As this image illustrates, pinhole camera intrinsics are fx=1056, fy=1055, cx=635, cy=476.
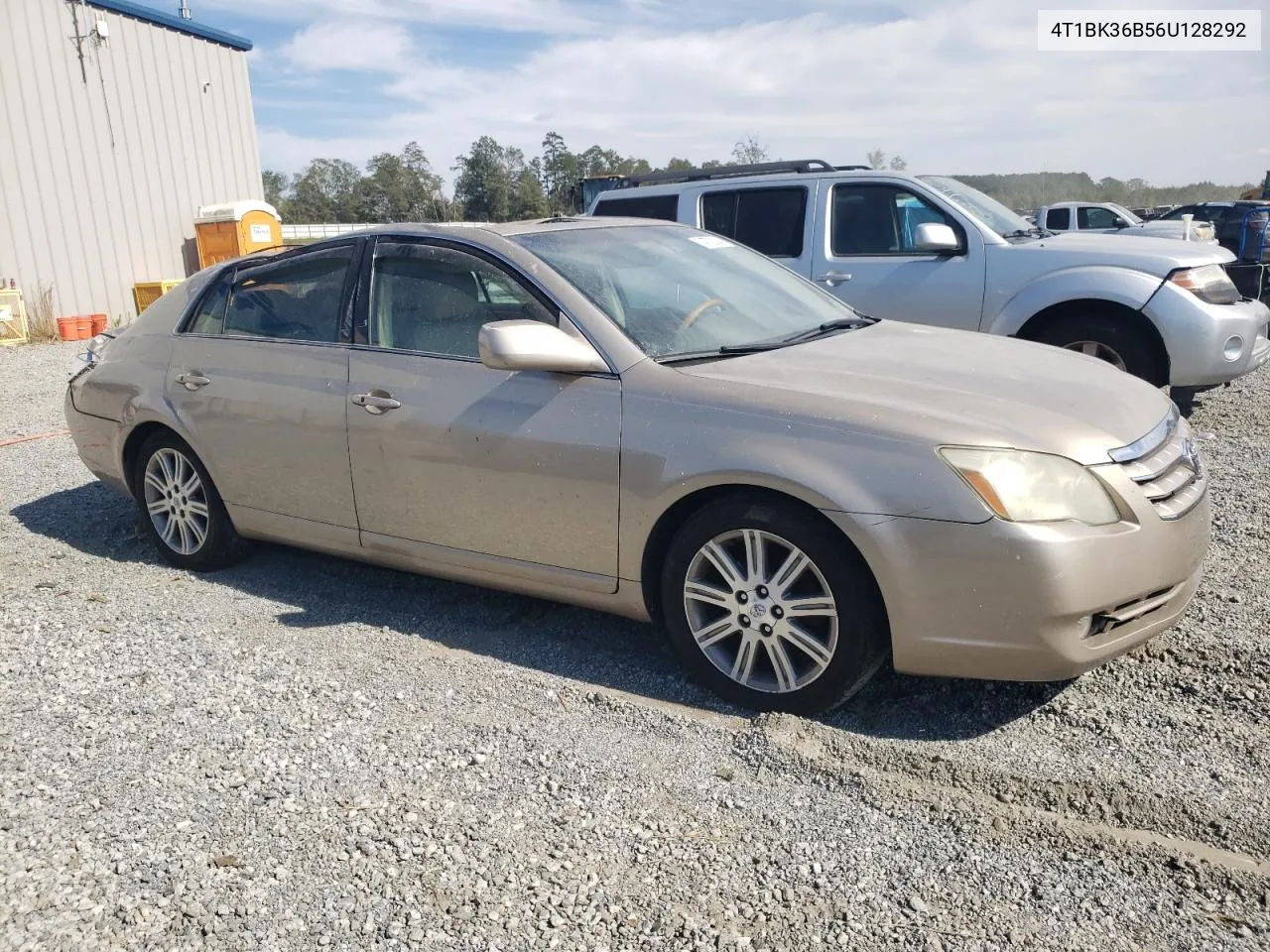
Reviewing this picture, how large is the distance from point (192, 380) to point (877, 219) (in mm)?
5053

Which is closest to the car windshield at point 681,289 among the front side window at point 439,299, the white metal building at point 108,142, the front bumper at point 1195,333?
the front side window at point 439,299

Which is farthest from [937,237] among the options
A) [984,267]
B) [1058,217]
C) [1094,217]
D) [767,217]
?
[1094,217]

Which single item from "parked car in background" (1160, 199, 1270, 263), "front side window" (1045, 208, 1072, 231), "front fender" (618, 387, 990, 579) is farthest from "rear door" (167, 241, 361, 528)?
"front side window" (1045, 208, 1072, 231)

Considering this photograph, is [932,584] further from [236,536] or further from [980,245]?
[980,245]

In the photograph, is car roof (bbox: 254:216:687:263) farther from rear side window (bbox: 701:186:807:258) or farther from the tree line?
the tree line

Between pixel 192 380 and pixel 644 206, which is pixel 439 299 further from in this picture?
pixel 644 206

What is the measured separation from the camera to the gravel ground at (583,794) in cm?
248

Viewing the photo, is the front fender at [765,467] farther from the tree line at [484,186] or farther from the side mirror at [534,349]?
the tree line at [484,186]

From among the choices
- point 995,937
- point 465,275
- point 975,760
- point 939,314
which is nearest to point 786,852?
point 995,937

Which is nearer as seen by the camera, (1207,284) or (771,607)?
(771,607)

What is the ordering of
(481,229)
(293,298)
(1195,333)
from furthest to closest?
1. (1195,333)
2. (293,298)
3. (481,229)

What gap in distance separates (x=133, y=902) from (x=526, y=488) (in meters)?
1.82

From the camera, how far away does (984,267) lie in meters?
7.38

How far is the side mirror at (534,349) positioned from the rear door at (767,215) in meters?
4.56
